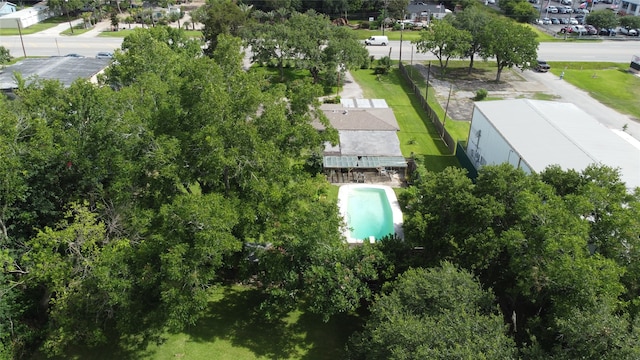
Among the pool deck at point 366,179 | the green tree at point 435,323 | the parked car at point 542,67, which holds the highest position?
→ the parked car at point 542,67

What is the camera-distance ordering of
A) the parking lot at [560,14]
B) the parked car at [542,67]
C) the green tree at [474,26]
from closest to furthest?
the green tree at [474,26]
the parked car at [542,67]
the parking lot at [560,14]

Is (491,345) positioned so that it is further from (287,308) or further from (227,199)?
(227,199)

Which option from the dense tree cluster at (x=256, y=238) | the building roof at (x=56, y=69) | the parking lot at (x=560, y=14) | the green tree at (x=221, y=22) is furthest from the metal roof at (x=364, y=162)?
the parking lot at (x=560, y=14)

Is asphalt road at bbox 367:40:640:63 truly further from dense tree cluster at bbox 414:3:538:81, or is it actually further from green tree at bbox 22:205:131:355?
green tree at bbox 22:205:131:355

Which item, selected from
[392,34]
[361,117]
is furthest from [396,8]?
[361,117]

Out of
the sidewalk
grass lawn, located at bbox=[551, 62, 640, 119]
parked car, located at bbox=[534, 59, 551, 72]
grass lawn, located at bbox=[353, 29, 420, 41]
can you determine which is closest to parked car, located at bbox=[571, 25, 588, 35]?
grass lawn, located at bbox=[551, 62, 640, 119]

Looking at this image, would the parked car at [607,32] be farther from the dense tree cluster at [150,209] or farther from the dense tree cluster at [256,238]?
the dense tree cluster at [150,209]
